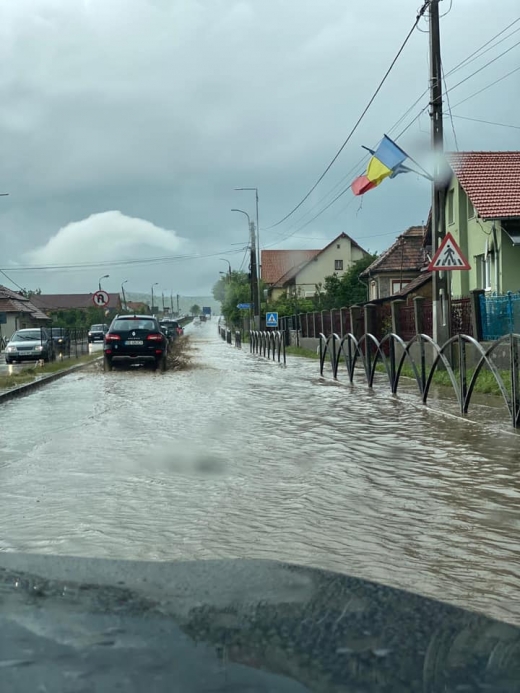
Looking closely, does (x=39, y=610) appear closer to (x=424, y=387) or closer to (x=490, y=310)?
(x=424, y=387)

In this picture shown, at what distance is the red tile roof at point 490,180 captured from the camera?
2964 centimetres

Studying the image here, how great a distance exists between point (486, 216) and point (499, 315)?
1067cm

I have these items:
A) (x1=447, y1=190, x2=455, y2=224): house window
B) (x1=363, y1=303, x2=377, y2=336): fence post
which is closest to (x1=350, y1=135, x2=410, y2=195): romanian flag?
(x1=363, y1=303, x2=377, y2=336): fence post

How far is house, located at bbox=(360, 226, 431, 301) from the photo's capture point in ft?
169

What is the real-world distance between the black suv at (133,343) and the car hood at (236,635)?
804 inches

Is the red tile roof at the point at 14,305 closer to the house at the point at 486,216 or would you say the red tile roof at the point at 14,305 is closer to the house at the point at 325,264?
the house at the point at 325,264

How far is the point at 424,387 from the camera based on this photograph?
45.6 ft

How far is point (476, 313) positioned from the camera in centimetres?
1961

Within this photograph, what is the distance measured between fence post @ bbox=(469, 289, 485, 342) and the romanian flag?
3485 millimetres

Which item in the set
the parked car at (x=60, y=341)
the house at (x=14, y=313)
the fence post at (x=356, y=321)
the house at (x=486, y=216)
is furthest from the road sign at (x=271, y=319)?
the house at (x=14, y=313)

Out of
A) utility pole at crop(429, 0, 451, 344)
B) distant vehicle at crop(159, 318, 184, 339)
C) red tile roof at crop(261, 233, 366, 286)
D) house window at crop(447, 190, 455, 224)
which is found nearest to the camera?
utility pole at crop(429, 0, 451, 344)

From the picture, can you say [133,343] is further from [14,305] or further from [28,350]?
[14,305]

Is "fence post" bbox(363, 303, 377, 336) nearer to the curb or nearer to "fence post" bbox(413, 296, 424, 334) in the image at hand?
"fence post" bbox(413, 296, 424, 334)

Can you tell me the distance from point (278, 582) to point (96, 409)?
9808mm
